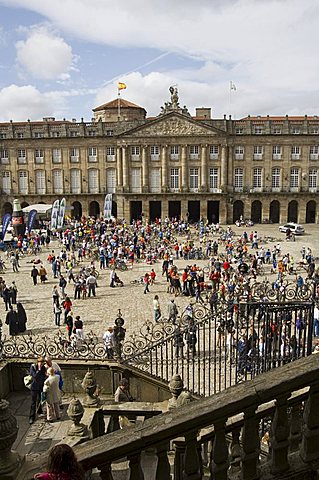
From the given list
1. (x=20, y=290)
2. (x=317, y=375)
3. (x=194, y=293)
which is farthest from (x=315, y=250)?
(x=317, y=375)

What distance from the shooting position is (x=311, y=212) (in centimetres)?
5597

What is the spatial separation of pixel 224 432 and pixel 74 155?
55563 mm

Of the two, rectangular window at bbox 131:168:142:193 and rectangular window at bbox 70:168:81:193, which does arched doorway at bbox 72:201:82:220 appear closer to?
rectangular window at bbox 70:168:81:193

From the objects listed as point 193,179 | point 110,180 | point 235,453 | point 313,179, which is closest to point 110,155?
point 110,180

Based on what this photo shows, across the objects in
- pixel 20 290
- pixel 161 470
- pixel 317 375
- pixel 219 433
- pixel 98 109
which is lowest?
pixel 20 290

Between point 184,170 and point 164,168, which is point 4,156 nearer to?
point 164,168

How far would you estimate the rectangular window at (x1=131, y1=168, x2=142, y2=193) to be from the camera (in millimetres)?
Answer: 55438

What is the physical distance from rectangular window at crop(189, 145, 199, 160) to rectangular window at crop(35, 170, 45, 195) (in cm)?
1880

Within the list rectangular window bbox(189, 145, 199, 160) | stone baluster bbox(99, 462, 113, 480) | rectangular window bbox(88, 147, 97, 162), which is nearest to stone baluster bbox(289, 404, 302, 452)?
stone baluster bbox(99, 462, 113, 480)

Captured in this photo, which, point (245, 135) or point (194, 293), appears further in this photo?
point (245, 135)

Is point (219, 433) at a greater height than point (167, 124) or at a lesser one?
lesser

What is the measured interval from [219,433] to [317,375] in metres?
0.87

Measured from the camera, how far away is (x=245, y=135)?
54.0 metres

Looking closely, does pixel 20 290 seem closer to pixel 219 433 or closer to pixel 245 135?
pixel 219 433
